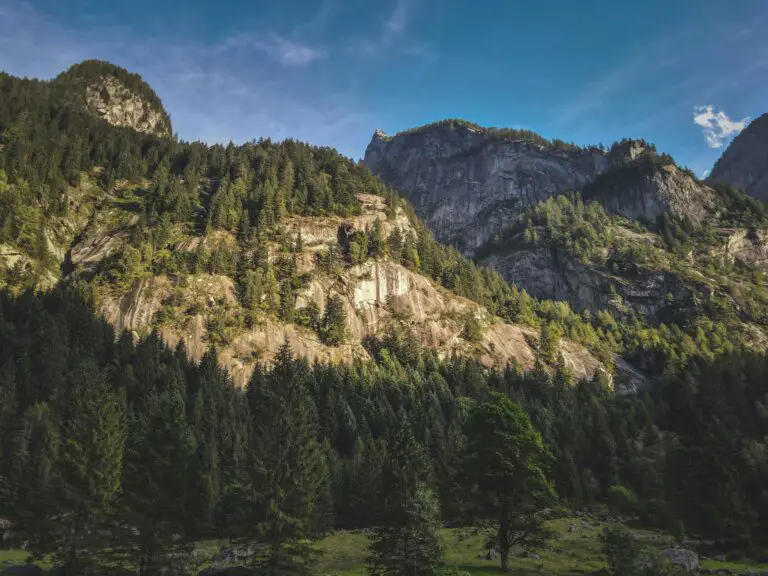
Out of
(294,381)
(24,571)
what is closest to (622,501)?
(294,381)

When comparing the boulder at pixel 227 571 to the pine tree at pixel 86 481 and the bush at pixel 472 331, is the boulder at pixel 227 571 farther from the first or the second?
the bush at pixel 472 331

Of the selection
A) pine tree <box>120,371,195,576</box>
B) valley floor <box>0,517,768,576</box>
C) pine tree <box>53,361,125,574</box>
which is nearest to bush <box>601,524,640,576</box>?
valley floor <box>0,517,768,576</box>

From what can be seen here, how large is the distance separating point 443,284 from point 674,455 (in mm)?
125034

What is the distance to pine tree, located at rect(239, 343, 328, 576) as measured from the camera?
2681 cm

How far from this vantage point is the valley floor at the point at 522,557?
34.7 m

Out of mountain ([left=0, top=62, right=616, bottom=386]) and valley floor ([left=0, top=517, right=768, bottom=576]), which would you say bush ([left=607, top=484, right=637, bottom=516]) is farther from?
mountain ([left=0, top=62, right=616, bottom=386])

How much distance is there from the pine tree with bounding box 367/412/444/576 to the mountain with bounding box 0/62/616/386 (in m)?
93.4

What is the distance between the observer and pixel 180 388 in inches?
3529

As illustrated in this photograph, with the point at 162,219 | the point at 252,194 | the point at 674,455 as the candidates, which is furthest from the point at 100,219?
the point at 674,455

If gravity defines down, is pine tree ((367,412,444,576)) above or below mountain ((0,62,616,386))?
below

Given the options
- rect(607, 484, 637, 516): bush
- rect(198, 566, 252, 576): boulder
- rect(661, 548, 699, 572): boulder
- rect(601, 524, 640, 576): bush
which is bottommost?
rect(607, 484, 637, 516): bush

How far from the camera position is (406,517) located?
86.5ft

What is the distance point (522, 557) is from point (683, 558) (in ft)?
41.0

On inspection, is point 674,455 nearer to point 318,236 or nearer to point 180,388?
point 180,388
